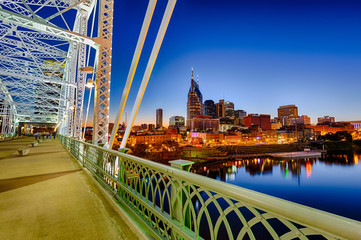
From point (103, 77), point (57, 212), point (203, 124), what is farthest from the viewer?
point (203, 124)

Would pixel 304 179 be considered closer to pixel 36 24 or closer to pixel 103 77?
pixel 103 77

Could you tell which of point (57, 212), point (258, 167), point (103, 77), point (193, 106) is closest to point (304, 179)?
point (258, 167)

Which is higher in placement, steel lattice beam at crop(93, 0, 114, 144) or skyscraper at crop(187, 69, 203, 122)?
skyscraper at crop(187, 69, 203, 122)

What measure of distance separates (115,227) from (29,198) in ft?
9.02

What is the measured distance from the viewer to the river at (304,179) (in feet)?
107

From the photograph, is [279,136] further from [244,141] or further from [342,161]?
[342,161]

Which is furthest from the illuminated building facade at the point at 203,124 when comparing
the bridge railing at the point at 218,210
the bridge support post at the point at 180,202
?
the bridge support post at the point at 180,202

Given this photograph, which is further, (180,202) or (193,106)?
(193,106)

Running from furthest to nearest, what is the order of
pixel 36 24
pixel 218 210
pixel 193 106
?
1. pixel 193 106
2. pixel 36 24
3. pixel 218 210

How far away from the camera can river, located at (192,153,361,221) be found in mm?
32562

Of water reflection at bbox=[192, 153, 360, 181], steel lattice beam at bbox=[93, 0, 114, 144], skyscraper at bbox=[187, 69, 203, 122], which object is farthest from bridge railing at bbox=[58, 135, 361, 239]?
skyscraper at bbox=[187, 69, 203, 122]

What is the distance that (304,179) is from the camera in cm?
4428

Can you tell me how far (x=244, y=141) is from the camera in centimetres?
10006

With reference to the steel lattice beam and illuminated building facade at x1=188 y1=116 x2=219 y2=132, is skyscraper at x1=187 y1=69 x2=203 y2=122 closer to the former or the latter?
illuminated building facade at x1=188 y1=116 x2=219 y2=132
